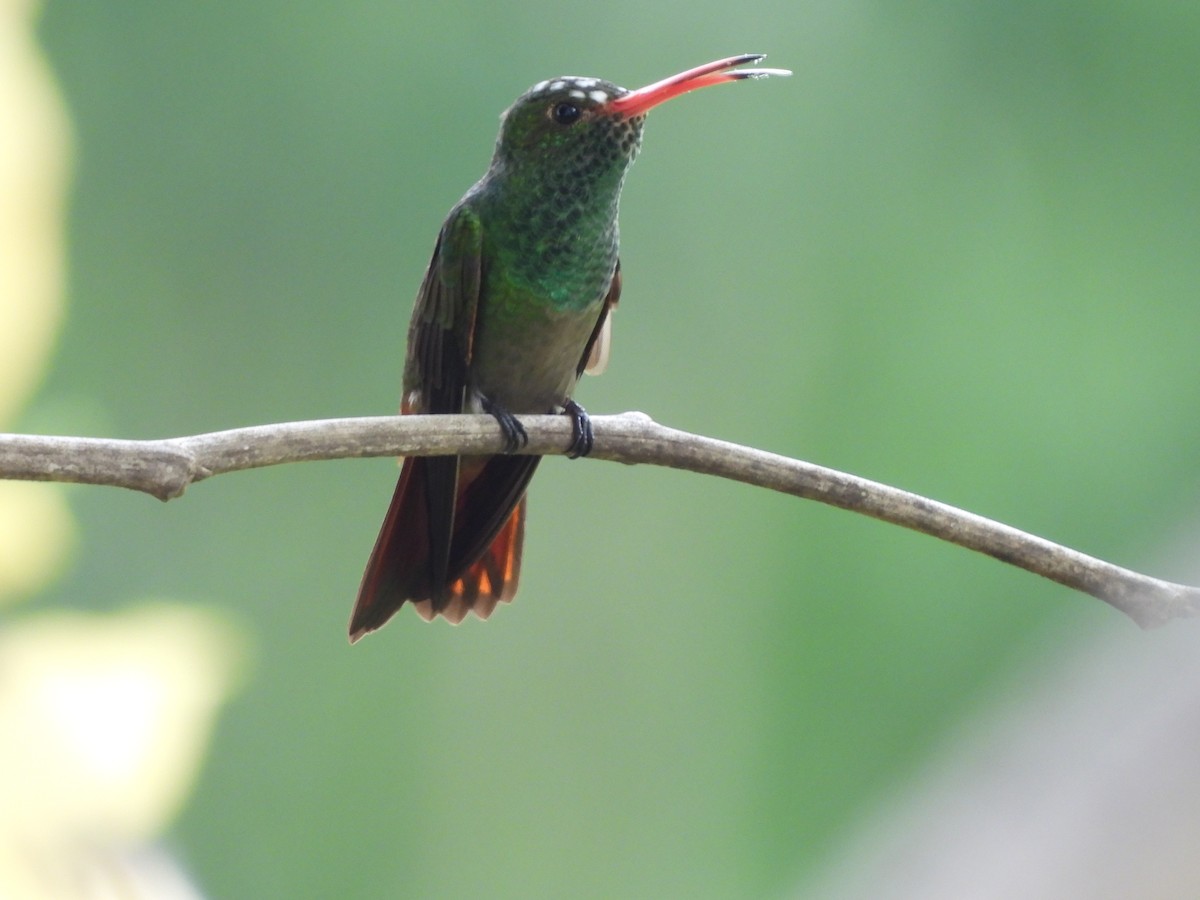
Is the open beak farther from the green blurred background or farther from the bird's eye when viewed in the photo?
the green blurred background

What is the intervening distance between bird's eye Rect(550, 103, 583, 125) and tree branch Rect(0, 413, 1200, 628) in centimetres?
40

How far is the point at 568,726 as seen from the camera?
2539 millimetres

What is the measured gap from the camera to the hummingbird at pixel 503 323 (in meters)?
1.43

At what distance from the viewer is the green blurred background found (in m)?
2.50

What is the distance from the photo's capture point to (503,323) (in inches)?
60.1

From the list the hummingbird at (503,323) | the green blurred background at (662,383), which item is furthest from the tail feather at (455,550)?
the green blurred background at (662,383)

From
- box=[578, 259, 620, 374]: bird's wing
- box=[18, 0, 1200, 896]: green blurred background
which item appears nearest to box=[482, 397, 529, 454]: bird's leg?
box=[578, 259, 620, 374]: bird's wing

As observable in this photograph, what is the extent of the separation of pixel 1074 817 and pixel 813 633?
6.11 ft

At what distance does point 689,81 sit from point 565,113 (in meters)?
0.23

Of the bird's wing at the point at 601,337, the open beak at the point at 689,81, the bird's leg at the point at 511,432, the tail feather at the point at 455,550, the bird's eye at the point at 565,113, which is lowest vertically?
the tail feather at the point at 455,550

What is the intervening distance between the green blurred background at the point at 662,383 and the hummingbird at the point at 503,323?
970mm

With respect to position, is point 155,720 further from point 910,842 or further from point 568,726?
point 910,842

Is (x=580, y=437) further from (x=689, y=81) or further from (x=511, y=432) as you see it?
(x=689, y=81)

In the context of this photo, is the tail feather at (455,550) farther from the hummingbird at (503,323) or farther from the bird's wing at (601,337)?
the bird's wing at (601,337)
